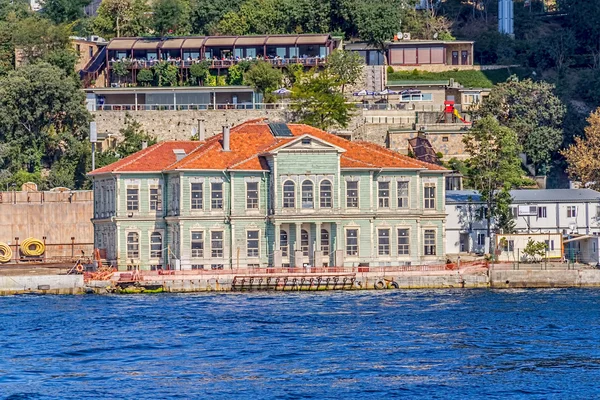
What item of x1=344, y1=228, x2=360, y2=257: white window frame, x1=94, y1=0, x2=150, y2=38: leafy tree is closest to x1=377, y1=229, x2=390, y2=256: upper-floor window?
x1=344, y1=228, x2=360, y2=257: white window frame

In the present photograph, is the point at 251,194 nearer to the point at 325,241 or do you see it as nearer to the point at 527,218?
the point at 325,241

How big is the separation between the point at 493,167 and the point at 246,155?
16578 millimetres

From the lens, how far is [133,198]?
90.0 m

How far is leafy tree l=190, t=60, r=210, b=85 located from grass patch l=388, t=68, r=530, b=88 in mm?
15263

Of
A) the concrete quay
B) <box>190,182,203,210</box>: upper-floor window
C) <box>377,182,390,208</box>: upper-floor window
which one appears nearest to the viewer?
the concrete quay

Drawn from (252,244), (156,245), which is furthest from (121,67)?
(252,244)

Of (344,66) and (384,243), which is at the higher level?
(344,66)

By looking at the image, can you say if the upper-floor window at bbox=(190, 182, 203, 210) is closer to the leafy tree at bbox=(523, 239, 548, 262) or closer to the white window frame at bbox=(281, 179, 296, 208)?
the white window frame at bbox=(281, 179, 296, 208)

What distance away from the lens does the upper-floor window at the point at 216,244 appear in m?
87.6

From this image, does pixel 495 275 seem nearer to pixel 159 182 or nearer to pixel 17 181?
pixel 159 182

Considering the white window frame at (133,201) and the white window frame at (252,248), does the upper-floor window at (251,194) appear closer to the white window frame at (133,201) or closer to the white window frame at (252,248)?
the white window frame at (252,248)

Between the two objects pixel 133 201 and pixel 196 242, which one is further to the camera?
pixel 133 201

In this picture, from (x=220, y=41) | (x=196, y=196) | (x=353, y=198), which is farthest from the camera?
(x=220, y=41)

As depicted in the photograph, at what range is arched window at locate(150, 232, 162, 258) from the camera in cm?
8925
